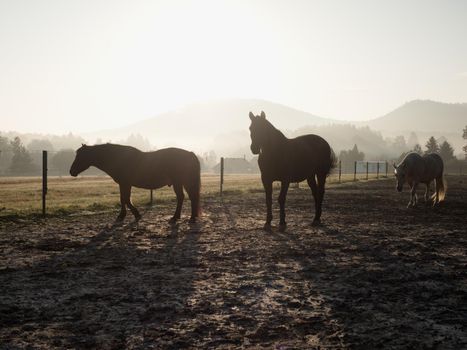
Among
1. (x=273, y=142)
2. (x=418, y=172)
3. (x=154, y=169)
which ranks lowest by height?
(x=154, y=169)

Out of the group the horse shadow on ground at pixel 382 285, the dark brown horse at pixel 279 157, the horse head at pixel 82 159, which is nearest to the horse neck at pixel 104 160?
the horse head at pixel 82 159

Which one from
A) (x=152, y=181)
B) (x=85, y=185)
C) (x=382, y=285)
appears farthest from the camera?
(x=85, y=185)

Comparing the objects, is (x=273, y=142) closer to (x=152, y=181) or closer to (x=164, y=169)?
(x=164, y=169)

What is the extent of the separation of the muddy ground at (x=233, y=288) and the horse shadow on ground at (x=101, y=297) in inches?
0.7

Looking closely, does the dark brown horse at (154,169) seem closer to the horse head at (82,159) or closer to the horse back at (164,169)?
the horse back at (164,169)

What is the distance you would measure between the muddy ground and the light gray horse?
19.9ft

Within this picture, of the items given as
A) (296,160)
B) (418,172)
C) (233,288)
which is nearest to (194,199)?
(296,160)

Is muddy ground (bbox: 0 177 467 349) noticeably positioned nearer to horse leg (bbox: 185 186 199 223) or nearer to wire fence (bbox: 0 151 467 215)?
horse leg (bbox: 185 186 199 223)

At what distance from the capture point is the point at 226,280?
521 cm

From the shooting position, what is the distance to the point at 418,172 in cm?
1498

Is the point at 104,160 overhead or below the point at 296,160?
below

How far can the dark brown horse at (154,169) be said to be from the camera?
35.0ft

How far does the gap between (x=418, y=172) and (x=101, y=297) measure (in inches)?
531

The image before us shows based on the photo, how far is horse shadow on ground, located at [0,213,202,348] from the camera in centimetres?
350
